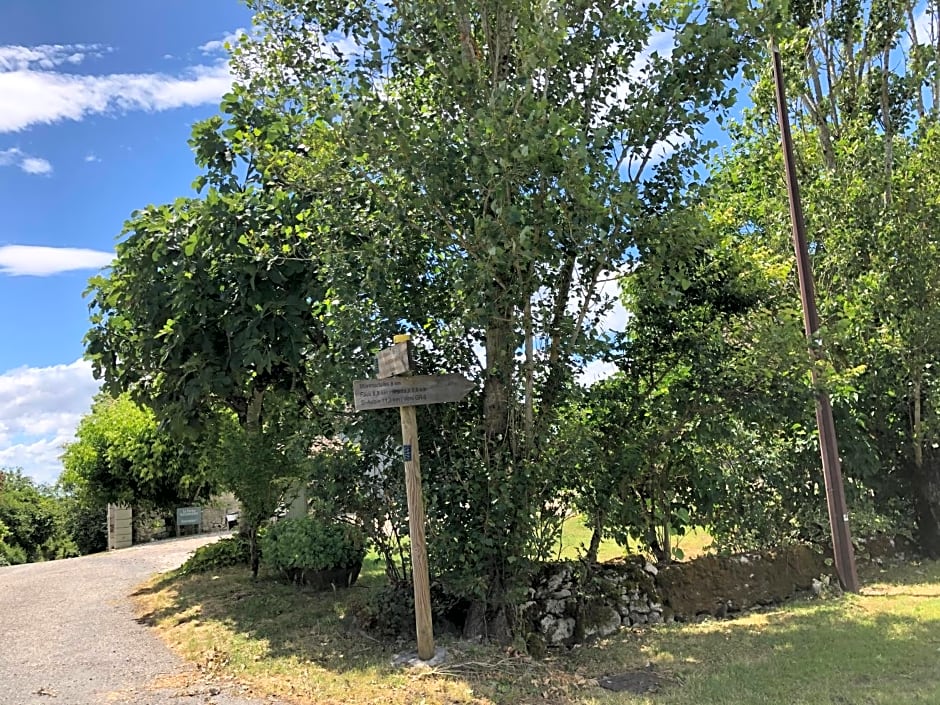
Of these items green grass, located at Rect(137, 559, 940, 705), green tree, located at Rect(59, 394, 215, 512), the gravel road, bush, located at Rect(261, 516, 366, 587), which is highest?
green tree, located at Rect(59, 394, 215, 512)

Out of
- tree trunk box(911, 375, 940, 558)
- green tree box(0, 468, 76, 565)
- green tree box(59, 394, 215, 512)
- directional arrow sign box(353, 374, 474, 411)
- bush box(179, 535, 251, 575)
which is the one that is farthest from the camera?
green tree box(0, 468, 76, 565)

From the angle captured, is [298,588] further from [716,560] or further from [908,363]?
[908,363]

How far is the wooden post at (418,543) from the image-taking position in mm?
5828

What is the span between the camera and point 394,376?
19.1 ft

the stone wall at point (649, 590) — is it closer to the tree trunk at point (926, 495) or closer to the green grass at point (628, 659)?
the green grass at point (628, 659)

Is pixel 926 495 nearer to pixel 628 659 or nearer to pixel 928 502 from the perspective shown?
pixel 928 502

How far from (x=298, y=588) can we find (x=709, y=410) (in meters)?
5.52

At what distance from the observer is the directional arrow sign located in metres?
5.79

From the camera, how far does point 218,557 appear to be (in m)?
11.6

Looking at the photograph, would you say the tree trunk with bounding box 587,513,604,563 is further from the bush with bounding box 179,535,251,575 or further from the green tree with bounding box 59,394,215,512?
the green tree with bounding box 59,394,215,512

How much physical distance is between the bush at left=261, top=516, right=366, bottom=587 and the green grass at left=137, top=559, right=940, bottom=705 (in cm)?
52

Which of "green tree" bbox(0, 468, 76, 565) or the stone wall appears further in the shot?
"green tree" bbox(0, 468, 76, 565)

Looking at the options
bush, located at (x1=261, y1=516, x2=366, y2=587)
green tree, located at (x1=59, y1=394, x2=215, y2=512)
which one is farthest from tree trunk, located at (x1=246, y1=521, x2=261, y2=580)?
green tree, located at (x1=59, y1=394, x2=215, y2=512)

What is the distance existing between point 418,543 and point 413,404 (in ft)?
3.69
